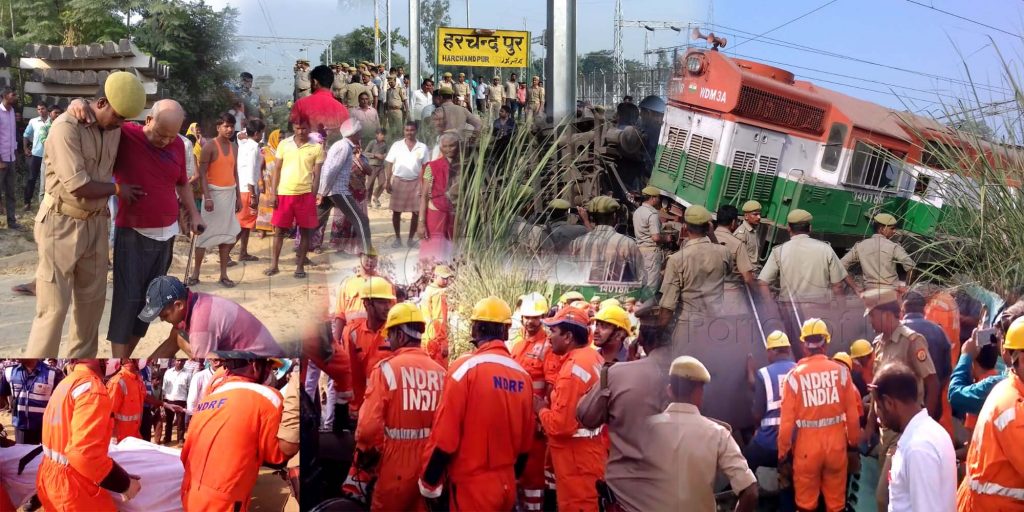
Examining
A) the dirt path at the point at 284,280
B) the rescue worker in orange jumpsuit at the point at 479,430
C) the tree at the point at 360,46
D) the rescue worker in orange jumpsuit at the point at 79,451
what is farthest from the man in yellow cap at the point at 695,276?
the rescue worker in orange jumpsuit at the point at 79,451

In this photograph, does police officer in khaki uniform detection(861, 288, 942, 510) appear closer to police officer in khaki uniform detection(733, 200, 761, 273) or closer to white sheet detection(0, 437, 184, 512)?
police officer in khaki uniform detection(733, 200, 761, 273)

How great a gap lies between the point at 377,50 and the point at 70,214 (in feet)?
6.12

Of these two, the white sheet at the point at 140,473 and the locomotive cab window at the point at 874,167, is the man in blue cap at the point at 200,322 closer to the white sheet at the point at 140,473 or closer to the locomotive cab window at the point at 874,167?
the white sheet at the point at 140,473

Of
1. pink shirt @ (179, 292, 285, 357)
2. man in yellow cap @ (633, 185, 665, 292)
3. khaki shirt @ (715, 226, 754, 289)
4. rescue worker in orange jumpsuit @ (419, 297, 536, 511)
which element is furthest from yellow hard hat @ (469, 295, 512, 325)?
khaki shirt @ (715, 226, 754, 289)

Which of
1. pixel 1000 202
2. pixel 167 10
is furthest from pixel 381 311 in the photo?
pixel 1000 202

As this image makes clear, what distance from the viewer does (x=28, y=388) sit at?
20.0ft

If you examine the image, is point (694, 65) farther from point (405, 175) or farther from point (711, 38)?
point (405, 175)

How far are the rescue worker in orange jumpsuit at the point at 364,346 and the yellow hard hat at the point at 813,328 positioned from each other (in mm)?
2329

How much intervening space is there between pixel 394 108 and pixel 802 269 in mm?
2464

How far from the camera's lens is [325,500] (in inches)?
239

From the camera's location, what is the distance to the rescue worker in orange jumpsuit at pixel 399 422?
588 cm

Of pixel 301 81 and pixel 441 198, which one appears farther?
pixel 441 198

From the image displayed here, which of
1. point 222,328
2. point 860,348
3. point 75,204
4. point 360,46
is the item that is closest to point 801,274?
point 860,348

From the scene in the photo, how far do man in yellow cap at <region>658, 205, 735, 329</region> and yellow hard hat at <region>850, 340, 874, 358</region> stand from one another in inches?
33.0
